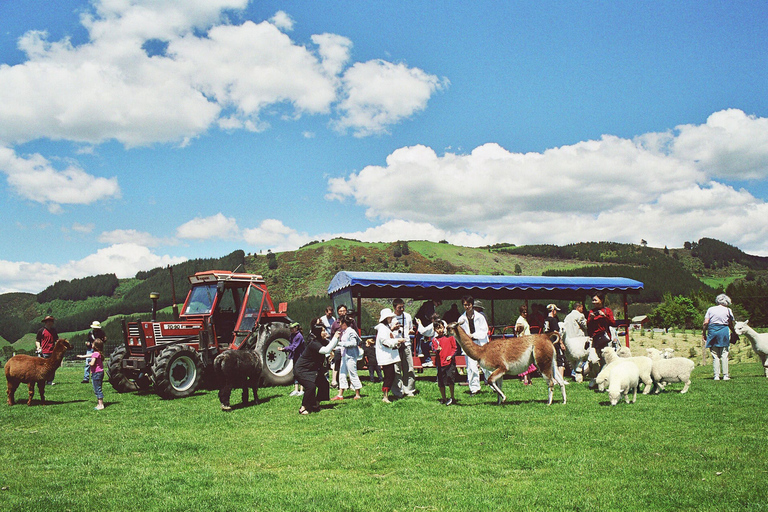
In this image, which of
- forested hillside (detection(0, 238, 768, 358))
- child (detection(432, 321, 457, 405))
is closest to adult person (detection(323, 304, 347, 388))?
child (detection(432, 321, 457, 405))

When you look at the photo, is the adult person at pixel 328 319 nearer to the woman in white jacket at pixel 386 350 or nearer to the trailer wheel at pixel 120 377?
the woman in white jacket at pixel 386 350

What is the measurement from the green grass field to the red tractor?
204 cm

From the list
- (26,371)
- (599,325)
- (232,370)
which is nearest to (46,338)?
(26,371)

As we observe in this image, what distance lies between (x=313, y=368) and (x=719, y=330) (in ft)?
29.0

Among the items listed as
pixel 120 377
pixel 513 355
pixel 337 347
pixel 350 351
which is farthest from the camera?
pixel 120 377

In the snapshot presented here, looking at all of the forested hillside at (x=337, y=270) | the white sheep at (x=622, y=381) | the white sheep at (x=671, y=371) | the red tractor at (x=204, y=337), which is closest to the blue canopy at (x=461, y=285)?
the red tractor at (x=204, y=337)

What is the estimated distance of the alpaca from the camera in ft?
30.8

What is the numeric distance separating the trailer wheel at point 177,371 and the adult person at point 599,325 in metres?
8.69

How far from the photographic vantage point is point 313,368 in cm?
913

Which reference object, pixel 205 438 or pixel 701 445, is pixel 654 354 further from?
pixel 205 438

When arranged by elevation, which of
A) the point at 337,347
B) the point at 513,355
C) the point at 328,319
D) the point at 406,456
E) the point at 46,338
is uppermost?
the point at 328,319

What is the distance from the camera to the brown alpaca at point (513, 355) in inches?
342

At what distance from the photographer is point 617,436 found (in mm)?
6164

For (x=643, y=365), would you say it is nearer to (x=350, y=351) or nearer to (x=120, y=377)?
(x=350, y=351)
